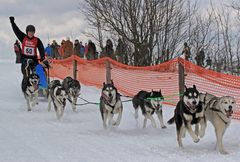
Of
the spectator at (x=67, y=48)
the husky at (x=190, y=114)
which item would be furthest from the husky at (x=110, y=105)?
the spectator at (x=67, y=48)

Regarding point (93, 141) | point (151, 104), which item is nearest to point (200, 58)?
point (151, 104)

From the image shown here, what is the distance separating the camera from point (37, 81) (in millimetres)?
9727

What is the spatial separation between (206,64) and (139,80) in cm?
568

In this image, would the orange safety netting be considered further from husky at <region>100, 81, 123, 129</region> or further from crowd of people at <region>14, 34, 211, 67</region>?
crowd of people at <region>14, 34, 211, 67</region>

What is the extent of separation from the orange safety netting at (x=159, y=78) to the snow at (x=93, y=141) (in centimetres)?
97

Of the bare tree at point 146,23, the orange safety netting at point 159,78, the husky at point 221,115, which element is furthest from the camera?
the bare tree at point 146,23

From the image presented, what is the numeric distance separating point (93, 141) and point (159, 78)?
16.1 ft

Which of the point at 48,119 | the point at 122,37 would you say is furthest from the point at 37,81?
the point at 122,37

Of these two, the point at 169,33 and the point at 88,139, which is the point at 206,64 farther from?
the point at 88,139

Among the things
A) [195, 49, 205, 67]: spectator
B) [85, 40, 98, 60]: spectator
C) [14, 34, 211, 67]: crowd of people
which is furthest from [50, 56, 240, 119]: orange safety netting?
[195, 49, 205, 67]: spectator

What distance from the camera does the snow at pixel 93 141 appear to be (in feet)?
16.6

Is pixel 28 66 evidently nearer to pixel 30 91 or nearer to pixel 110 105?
pixel 30 91

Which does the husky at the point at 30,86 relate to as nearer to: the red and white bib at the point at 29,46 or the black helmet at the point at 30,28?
the red and white bib at the point at 29,46

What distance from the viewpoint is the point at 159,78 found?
10.7 m
